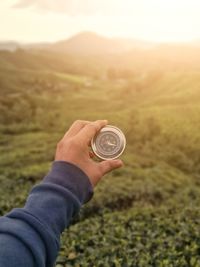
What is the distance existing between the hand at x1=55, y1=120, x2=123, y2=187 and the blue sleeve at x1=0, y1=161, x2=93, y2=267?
0.04 m

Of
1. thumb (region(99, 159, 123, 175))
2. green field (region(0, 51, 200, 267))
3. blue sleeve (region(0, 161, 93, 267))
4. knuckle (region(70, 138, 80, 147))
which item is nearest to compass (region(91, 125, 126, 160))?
thumb (region(99, 159, 123, 175))

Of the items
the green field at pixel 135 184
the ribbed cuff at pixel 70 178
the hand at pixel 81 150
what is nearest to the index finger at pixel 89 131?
the hand at pixel 81 150

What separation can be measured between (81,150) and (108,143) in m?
0.53

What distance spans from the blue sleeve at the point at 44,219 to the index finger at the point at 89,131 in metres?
0.18

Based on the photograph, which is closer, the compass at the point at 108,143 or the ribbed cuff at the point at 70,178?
the ribbed cuff at the point at 70,178

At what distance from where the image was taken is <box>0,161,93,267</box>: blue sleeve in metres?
1.95

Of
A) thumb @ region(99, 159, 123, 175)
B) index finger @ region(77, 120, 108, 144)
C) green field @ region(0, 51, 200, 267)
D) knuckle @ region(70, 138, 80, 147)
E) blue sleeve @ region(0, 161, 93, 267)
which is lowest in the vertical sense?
green field @ region(0, 51, 200, 267)

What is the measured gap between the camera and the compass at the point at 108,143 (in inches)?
113

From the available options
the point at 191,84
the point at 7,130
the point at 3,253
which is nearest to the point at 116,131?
the point at 3,253

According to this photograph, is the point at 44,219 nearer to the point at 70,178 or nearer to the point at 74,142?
the point at 70,178

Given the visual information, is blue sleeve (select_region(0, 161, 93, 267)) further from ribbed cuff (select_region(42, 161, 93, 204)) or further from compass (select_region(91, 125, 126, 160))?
compass (select_region(91, 125, 126, 160))

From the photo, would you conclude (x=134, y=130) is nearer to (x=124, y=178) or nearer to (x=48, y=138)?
(x=48, y=138)

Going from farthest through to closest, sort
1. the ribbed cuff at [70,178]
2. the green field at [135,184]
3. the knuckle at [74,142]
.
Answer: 1. the green field at [135,184]
2. the knuckle at [74,142]
3. the ribbed cuff at [70,178]

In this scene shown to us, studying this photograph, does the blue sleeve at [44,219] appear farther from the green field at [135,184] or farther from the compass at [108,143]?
the green field at [135,184]
